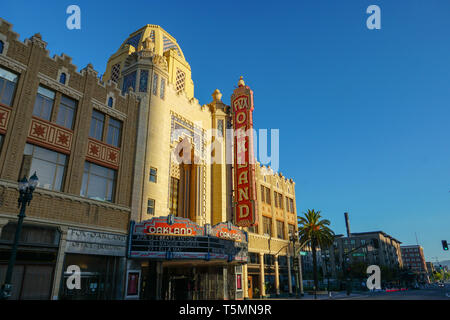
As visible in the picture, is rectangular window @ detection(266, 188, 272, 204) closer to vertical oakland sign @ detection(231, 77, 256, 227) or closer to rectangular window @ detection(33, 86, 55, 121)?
vertical oakland sign @ detection(231, 77, 256, 227)

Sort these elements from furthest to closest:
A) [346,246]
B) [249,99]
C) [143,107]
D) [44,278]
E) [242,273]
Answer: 1. [346,246]
2. [249,99]
3. [242,273]
4. [143,107]
5. [44,278]

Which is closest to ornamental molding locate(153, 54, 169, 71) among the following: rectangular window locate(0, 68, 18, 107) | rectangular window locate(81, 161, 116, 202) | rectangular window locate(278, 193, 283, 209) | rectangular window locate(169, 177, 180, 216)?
rectangular window locate(169, 177, 180, 216)

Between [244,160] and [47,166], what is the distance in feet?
67.2

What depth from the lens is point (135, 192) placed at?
80.0ft

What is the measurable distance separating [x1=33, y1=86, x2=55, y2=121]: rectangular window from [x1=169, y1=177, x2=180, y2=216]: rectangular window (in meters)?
12.5

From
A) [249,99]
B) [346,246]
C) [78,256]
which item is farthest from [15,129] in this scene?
[346,246]

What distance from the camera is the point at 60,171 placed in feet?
67.0

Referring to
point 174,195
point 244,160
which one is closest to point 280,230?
point 244,160

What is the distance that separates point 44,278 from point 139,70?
18.3m

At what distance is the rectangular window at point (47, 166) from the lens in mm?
19031

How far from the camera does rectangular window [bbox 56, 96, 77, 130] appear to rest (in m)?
21.2

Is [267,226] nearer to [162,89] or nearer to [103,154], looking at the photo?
[162,89]

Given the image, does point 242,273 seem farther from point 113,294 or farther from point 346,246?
point 346,246

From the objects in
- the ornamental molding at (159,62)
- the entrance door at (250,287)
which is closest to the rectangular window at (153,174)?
the ornamental molding at (159,62)
